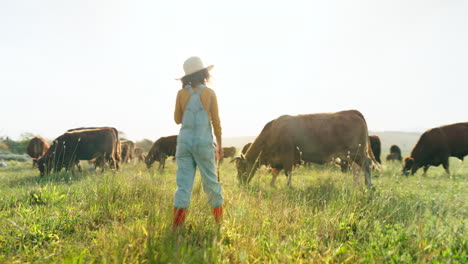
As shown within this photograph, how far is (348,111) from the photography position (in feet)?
→ 27.9

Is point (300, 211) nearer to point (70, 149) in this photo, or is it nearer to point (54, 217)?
point (54, 217)

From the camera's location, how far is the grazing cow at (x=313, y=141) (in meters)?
7.97

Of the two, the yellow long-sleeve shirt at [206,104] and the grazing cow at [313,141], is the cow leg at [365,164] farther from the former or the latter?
the yellow long-sleeve shirt at [206,104]

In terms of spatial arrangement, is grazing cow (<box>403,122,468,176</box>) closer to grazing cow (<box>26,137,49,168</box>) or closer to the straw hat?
the straw hat

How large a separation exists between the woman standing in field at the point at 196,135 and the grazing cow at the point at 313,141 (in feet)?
13.8

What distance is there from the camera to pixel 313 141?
27.0 ft

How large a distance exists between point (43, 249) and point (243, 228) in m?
2.27

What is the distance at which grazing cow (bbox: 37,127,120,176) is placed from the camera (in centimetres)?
1105

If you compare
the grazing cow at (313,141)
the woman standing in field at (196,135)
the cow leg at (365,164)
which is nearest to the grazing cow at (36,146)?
the grazing cow at (313,141)

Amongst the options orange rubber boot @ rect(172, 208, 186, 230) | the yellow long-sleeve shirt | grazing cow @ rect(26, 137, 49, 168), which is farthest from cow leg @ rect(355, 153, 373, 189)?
grazing cow @ rect(26, 137, 49, 168)

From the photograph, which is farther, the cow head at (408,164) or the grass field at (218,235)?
the cow head at (408,164)

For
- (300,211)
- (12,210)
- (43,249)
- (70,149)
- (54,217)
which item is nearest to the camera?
(43,249)

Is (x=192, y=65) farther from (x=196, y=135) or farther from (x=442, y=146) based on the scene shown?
(x=442, y=146)

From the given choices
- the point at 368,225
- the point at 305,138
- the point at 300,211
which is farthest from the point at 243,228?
the point at 305,138
